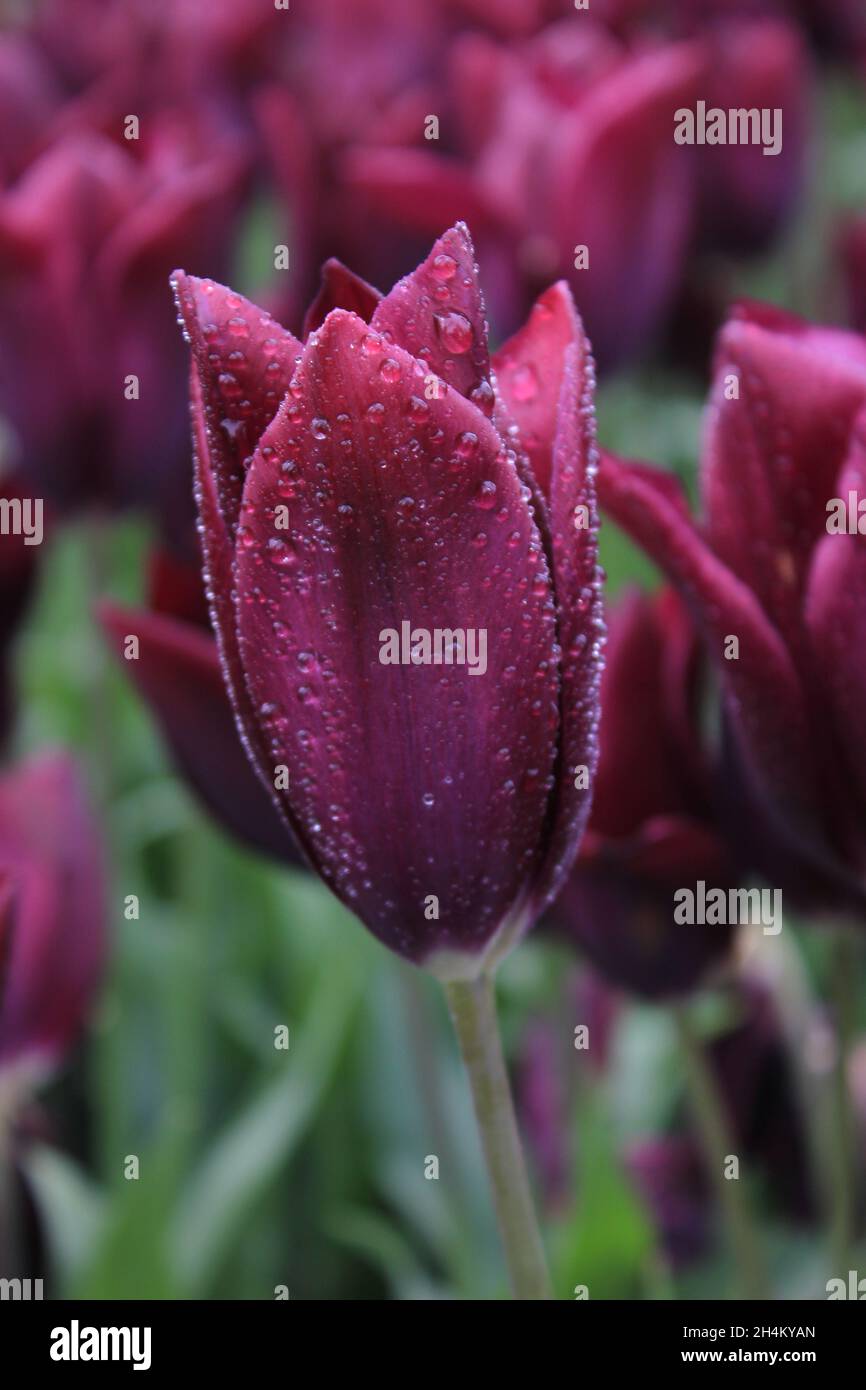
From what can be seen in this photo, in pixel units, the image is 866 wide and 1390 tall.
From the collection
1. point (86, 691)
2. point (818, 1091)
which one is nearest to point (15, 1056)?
point (818, 1091)

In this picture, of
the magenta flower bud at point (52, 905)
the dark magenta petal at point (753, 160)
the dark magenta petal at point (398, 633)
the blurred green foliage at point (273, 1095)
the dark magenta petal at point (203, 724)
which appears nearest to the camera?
the dark magenta petal at point (398, 633)

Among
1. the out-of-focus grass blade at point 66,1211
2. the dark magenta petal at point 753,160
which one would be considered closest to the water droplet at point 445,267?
the out-of-focus grass blade at point 66,1211

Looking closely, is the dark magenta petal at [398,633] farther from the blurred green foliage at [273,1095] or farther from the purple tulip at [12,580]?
the purple tulip at [12,580]

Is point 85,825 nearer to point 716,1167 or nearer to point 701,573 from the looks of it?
point 716,1167

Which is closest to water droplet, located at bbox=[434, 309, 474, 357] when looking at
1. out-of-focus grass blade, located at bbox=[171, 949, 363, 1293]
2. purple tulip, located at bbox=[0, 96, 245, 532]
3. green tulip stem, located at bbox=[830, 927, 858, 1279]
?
green tulip stem, located at bbox=[830, 927, 858, 1279]

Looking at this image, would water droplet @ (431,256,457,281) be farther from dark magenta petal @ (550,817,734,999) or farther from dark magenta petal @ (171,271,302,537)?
dark magenta petal @ (550,817,734,999)

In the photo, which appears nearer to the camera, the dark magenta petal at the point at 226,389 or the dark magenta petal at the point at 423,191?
the dark magenta petal at the point at 226,389
